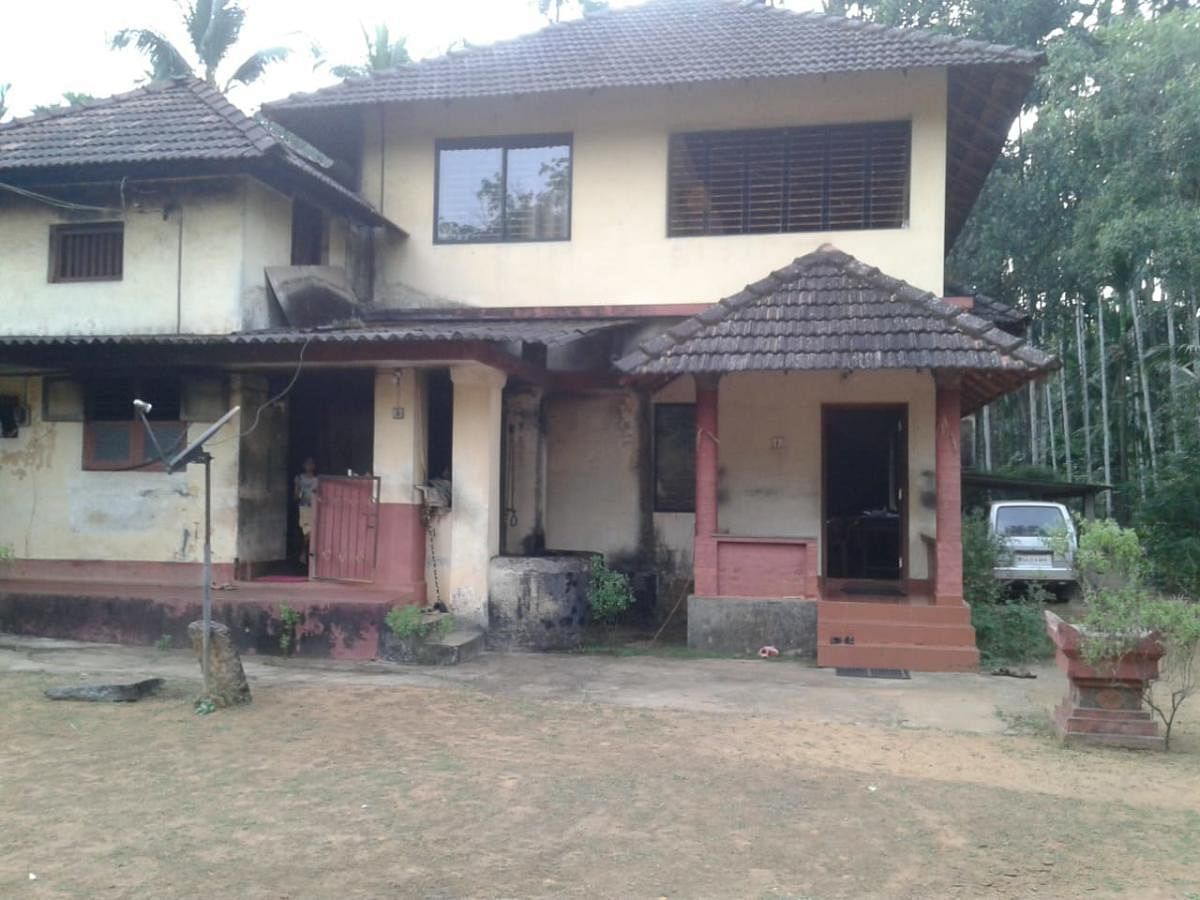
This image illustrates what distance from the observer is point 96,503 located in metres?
11.2

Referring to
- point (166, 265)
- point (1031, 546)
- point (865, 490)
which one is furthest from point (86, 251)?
point (1031, 546)

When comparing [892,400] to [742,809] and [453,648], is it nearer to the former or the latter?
[453,648]

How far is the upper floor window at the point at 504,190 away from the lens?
43.0 feet

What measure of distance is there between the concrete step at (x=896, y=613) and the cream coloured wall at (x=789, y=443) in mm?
1993

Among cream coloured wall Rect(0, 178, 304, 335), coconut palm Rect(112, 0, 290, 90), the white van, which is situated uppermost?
coconut palm Rect(112, 0, 290, 90)

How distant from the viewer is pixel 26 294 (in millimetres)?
11648

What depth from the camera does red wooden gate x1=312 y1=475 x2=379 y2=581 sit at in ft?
35.3

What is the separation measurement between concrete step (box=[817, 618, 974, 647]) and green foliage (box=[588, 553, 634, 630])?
2457 mm

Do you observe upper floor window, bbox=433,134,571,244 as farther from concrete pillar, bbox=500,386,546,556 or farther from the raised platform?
the raised platform

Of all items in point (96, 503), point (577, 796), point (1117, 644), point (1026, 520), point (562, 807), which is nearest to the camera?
point (562, 807)

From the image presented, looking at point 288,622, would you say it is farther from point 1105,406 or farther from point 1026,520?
point 1105,406

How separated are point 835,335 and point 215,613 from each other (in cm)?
683

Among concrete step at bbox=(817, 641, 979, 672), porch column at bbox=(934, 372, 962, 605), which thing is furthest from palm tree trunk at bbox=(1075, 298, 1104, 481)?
concrete step at bbox=(817, 641, 979, 672)

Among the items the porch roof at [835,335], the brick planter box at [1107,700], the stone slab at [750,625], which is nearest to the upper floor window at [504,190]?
the porch roof at [835,335]
